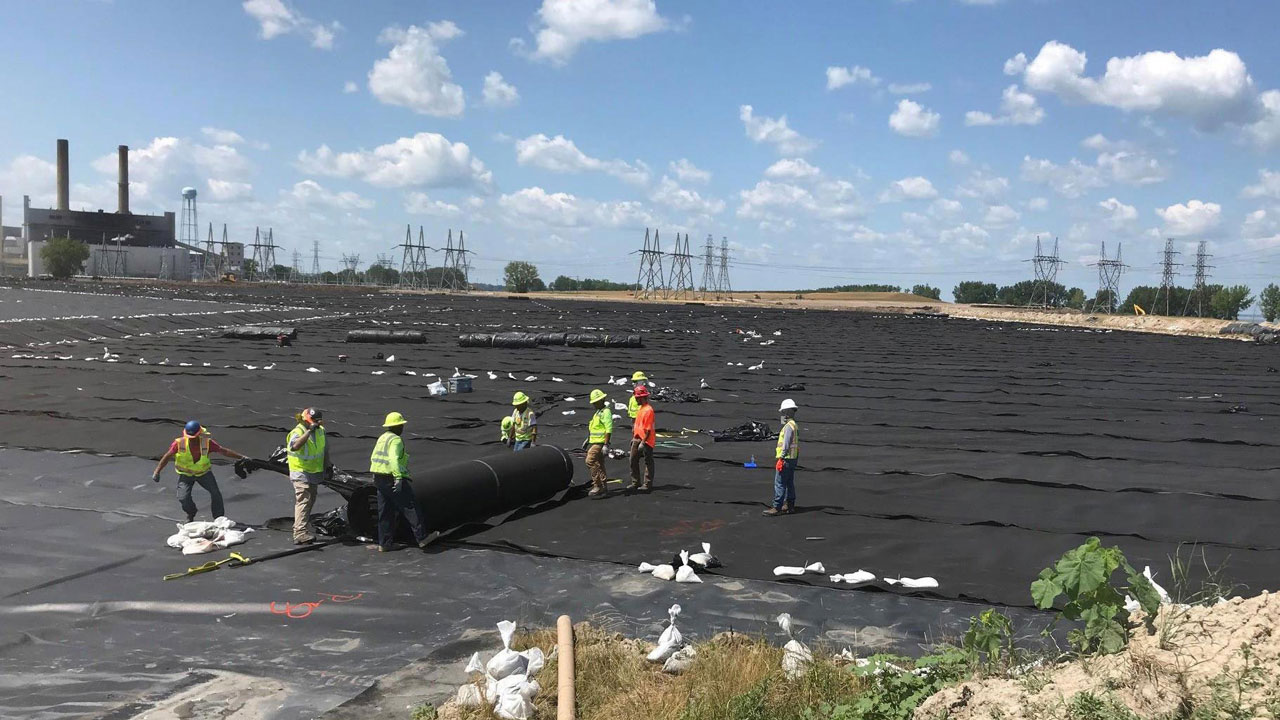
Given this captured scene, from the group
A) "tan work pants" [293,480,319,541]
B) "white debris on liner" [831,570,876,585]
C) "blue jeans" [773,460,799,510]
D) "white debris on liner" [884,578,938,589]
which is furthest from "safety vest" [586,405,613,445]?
"white debris on liner" [884,578,938,589]

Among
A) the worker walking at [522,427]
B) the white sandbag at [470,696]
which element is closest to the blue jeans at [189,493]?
the worker walking at [522,427]

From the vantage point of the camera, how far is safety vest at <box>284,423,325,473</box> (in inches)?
449

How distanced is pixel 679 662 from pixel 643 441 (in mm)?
6153

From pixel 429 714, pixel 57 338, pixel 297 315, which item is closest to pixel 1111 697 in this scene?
pixel 429 714

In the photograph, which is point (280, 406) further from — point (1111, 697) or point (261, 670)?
point (1111, 697)

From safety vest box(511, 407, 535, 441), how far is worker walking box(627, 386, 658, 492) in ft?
5.92

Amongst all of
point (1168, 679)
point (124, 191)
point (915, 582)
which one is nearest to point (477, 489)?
point (915, 582)

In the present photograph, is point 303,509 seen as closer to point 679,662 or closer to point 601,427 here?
point 601,427

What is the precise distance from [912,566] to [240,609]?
24.1 feet

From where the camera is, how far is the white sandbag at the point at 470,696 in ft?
22.6

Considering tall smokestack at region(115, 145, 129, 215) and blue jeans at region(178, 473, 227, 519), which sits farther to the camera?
tall smokestack at region(115, 145, 129, 215)

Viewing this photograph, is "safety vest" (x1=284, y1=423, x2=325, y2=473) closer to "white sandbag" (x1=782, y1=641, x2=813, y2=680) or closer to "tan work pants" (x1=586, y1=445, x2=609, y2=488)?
"tan work pants" (x1=586, y1=445, x2=609, y2=488)

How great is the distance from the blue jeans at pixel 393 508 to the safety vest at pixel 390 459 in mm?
99

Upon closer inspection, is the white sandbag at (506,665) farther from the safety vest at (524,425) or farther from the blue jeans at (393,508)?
the safety vest at (524,425)
